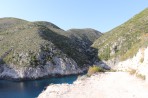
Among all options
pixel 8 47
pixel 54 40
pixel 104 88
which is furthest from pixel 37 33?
pixel 104 88

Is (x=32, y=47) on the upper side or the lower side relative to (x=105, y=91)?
upper

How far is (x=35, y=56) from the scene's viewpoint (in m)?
123

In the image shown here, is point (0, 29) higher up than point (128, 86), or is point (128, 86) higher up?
point (0, 29)

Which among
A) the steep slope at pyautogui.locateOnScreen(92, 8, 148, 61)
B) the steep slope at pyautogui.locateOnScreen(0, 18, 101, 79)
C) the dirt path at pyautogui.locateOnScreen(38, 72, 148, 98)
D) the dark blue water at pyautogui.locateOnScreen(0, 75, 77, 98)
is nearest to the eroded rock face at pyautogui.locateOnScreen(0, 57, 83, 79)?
the steep slope at pyautogui.locateOnScreen(0, 18, 101, 79)

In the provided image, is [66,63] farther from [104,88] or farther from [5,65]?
[104,88]

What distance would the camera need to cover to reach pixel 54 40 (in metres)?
147

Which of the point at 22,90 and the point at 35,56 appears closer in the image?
the point at 22,90

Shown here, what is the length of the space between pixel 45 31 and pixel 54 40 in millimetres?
9846

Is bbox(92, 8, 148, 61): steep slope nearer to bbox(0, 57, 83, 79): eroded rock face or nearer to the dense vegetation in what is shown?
the dense vegetation

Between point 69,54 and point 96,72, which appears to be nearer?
point 96,72

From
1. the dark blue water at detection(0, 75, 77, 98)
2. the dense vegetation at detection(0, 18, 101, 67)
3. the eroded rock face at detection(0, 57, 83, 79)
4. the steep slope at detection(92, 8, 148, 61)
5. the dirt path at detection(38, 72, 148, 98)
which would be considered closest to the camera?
the dirt path at detection(38, 72, 148, 98)

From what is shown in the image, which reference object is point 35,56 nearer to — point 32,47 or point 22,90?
point 32,47

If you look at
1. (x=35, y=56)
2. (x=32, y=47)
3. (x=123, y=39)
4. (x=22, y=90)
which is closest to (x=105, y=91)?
(x=22, y=90)

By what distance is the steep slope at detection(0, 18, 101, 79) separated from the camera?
381 feet
